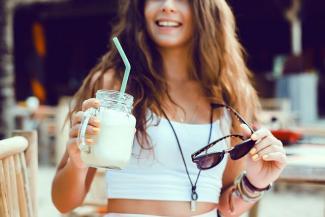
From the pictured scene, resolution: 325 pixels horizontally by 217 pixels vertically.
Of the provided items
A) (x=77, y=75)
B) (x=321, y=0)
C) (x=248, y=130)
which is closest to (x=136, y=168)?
(x=248, y=130)

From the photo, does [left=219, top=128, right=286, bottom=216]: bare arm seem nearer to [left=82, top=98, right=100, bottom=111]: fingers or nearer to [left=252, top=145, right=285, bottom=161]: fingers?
[left=252, top=145, right=285, bottom=161]: fingers

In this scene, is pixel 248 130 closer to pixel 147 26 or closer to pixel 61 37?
pixel 147 26

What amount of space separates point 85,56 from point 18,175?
12.1 metres

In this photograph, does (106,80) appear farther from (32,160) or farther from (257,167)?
(257,167)

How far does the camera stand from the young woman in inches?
58.7

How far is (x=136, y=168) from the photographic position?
1.52m

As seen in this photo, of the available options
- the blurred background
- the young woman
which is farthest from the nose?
the blurred background

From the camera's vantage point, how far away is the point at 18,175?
1.37 m

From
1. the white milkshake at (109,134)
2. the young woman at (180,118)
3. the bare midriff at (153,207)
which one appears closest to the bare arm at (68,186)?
the young woman at (180,118)

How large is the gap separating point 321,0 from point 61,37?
20.2 ft

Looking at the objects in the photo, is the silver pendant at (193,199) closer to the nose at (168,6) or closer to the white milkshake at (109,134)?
the white milkshake at (109,134)

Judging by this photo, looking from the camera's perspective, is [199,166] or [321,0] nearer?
A: [199,166]

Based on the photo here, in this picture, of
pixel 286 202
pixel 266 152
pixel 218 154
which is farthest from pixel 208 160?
pixel 286 202

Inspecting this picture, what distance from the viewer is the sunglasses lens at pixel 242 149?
4.33 feet
